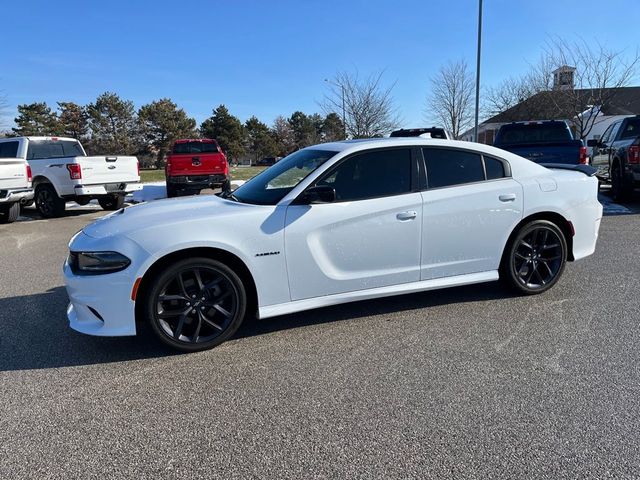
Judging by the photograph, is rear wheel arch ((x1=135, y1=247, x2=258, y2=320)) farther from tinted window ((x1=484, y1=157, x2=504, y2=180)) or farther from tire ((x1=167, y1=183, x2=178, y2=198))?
tire ((x1=167, y1=183, x2=178, y2=198))

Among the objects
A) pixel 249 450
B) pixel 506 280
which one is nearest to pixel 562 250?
pixel 506 280

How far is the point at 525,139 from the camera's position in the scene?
37.0ft

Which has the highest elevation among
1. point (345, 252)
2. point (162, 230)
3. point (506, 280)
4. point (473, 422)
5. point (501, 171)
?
point (501, 171)

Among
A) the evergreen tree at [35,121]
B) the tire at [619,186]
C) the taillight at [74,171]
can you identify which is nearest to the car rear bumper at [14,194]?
the taillight at [74,171]

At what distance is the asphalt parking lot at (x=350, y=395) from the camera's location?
240 cm

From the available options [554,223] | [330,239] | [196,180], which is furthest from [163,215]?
[196,180]

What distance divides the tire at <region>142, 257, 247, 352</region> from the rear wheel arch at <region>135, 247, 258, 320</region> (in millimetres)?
46

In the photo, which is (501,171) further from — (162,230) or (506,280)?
(162,230)

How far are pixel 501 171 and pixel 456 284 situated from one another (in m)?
1.20

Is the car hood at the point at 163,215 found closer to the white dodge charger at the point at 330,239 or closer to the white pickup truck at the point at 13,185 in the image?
the white dodge charger at the point at 330,239

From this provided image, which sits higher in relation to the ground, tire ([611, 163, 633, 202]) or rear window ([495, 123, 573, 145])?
rear window ([495, 123, 573, 145])

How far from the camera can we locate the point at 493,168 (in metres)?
4.62

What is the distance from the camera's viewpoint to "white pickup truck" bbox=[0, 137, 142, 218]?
35.9ft

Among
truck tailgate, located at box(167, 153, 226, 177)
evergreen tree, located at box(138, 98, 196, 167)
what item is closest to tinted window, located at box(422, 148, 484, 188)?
truck tailgate, located at box(167, 153, 226, 177)
